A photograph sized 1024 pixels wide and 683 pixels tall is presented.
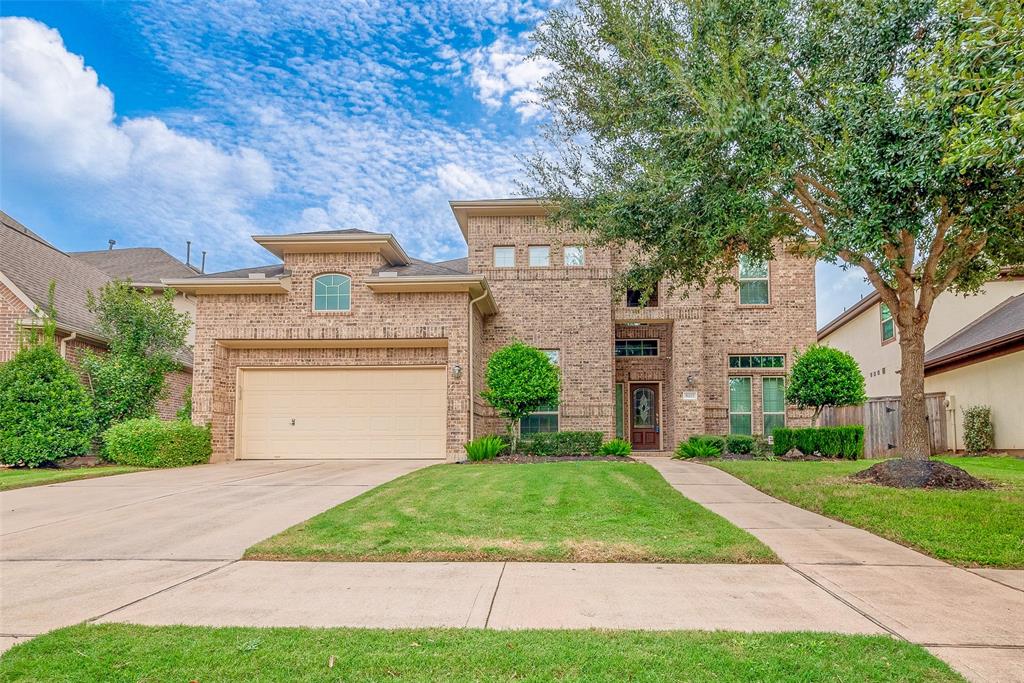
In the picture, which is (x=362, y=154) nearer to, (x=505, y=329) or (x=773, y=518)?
(x=505, y=329)

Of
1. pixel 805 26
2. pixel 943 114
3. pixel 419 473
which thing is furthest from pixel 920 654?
pixel 419 473

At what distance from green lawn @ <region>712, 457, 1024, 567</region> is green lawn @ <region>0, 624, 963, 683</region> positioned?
9.67 feet

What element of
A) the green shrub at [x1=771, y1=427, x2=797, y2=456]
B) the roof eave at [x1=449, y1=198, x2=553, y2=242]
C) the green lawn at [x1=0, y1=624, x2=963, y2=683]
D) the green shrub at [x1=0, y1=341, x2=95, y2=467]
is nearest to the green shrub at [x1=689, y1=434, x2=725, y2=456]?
the green shrub at [x1=771, y1=427, x2=797, y2=456]

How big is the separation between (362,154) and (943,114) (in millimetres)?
11650

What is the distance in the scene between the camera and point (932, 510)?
668cm

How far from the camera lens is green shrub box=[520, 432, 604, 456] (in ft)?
47.0

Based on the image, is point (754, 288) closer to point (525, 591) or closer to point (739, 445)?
point (739, 445)

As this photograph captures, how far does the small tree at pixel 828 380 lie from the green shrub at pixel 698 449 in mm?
2343

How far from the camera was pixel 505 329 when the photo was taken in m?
16.6

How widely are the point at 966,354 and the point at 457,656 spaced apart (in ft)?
52.1

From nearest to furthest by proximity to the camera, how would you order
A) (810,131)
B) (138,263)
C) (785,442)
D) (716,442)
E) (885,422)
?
(810,131), (785,442), (716,442), (885,422), (138,263)

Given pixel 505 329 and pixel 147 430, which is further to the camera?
pixel 505 329

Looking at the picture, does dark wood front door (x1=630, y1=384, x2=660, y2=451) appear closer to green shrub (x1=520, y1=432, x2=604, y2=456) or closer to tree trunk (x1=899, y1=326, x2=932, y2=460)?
green shrub (x1=520, y1=432, x2=604, y2=456)

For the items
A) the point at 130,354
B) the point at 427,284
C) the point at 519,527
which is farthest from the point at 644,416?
the point at 130,354
